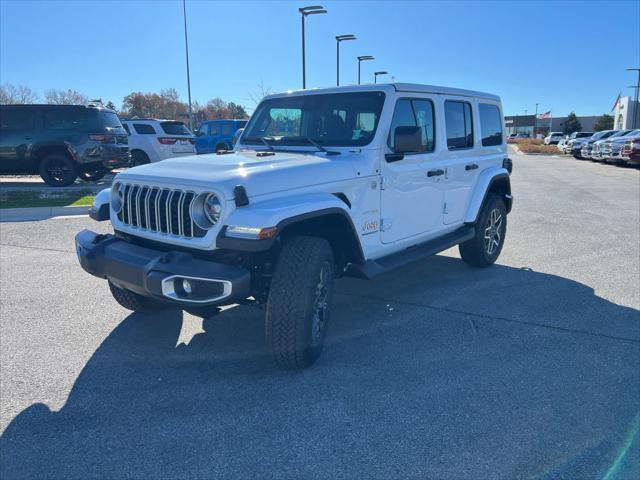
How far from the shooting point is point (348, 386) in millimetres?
3398

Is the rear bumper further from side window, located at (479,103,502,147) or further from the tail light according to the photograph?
side window, located at (479,103,502,147)

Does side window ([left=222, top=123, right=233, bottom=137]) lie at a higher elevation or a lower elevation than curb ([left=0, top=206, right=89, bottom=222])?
higher

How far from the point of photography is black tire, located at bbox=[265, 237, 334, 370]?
3.28m

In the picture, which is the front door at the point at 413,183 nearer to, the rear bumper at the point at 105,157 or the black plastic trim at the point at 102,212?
the black plastic trim at the point at 102,212

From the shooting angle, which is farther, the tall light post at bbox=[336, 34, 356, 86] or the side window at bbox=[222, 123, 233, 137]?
the tall light post at bbox=[336, 34, 356, 86]

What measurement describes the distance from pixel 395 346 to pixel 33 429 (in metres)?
2.45

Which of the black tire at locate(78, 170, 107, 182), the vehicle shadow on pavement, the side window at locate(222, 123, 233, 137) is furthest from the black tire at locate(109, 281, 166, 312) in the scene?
the side window at locate(222, 123, 233, 137)

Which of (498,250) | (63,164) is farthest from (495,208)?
(63,164)

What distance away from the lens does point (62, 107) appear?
12234 millimetres

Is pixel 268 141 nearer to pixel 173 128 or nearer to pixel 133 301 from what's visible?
pixel 133 301

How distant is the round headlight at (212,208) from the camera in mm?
3232

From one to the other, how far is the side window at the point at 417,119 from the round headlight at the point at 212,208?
1.72m

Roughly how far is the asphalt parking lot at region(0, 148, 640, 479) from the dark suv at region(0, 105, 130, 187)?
7231mm

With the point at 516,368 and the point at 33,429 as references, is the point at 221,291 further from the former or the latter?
the point at 516,368
